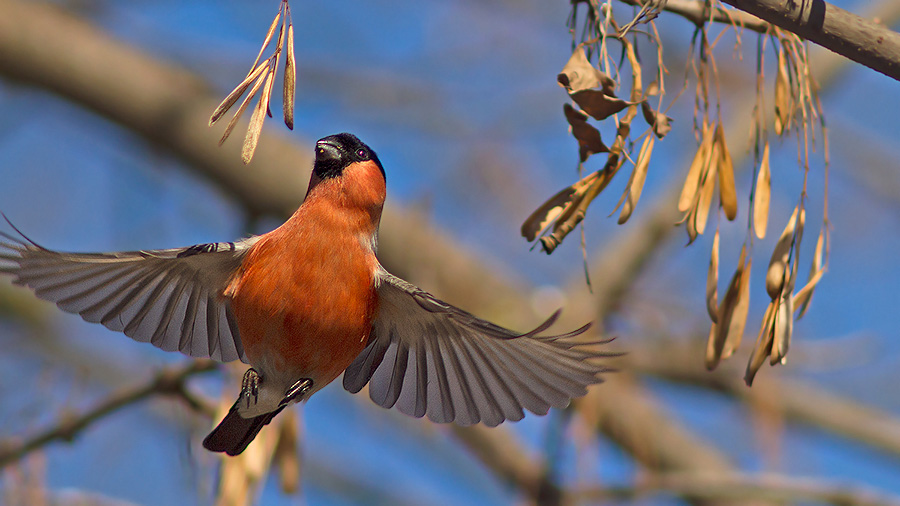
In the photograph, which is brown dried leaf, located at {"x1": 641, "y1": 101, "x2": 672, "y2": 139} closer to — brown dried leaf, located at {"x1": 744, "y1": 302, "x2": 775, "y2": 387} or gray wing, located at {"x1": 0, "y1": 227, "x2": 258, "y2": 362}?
brown dried leaf, located at {"x1": 744, "y1": 302, "x2": 775, "y2": 387}

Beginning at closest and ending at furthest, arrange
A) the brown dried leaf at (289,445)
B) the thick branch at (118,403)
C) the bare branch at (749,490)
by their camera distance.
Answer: the thick branch at (118,403) → the brown dried leaf at (289,445) → the bare branch at (749,490)

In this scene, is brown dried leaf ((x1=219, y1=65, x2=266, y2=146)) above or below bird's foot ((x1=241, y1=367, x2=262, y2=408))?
above

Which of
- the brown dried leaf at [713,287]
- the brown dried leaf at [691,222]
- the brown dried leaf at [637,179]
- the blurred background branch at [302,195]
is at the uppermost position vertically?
the blurred background branch at [302,195]

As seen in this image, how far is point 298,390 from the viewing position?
2514mm

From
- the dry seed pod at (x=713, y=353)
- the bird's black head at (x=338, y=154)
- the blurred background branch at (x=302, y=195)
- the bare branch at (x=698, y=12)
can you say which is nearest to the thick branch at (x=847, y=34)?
the bare branch at (x=698, y=12)

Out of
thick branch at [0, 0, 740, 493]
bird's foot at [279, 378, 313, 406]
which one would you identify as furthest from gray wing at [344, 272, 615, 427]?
thick branch at [0, 0, 740, 493]

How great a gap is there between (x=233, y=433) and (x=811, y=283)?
1626 millimetres

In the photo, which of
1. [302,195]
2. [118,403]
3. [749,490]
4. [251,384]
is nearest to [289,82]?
[251,384]

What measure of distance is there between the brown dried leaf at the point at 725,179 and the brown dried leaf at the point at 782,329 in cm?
22

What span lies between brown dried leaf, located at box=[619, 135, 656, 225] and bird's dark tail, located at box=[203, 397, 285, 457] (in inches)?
49.1

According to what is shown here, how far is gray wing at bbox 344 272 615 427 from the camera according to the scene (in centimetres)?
246

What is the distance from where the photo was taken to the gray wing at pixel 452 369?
2.46 metres

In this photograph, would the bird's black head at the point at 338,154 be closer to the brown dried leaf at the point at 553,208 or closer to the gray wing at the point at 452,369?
the gray wing at the point at 452,369

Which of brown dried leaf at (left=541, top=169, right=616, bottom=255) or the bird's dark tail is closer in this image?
brown dried leaf at (left=541, top=169, right=616, bottom=255)
